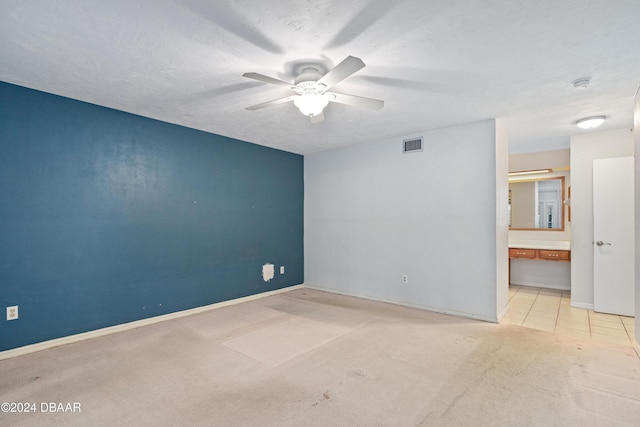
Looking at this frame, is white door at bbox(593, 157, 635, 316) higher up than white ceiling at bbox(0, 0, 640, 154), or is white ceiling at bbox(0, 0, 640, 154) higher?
white ceiling at bbox(0, 0, 640, 154)

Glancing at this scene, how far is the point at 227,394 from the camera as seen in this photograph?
226 centimetres

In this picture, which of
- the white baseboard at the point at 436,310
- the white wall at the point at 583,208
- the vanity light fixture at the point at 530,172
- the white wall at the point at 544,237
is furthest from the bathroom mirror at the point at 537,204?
the white baseboard at the point at 436,310

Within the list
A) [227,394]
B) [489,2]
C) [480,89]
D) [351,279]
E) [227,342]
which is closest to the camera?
[489,2]

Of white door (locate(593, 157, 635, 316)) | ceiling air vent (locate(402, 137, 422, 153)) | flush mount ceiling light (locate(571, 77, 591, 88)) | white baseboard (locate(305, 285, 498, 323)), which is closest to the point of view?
flush mount ceiling light (locate(571, 77, 591, 88))

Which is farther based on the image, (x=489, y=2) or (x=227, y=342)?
(x=227, y=342)

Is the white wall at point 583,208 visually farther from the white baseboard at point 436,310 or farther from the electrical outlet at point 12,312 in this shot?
the electrical outlet at point 12,312

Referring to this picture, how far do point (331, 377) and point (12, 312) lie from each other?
3017 mm

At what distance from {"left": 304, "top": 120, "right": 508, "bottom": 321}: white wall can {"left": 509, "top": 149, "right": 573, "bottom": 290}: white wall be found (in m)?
1.93

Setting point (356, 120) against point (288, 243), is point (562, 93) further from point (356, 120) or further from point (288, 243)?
point (288, 243)

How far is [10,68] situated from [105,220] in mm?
1585

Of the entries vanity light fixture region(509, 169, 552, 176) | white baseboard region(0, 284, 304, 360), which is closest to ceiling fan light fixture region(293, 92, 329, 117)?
white baseboard region(0, 284, 304, 360)

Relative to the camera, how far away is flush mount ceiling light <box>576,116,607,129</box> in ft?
12.3

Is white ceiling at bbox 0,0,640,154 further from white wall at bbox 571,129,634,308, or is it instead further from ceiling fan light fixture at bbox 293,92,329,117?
white wall at bbox 571,129,634,308

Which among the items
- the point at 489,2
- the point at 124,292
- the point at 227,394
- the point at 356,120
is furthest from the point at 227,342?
the point at 489,2
